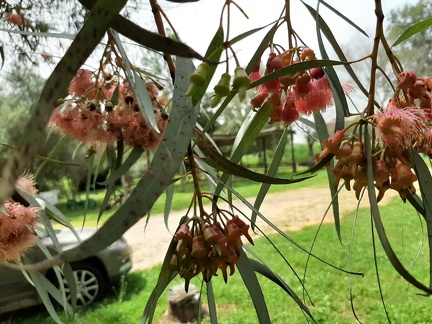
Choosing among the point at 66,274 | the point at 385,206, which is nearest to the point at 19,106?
the point at 66,274

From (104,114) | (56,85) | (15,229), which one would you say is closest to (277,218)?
(104,114)

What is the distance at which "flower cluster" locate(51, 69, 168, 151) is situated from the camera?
18.7 inches

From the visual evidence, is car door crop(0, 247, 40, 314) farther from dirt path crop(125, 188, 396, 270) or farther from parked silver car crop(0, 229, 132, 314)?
dirt path crop(125, 188, 396, 270)

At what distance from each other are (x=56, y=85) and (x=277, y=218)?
4.61 m

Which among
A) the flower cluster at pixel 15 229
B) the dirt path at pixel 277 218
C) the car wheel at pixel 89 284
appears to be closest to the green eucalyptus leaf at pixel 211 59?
the flower cluster at pixel 15 229

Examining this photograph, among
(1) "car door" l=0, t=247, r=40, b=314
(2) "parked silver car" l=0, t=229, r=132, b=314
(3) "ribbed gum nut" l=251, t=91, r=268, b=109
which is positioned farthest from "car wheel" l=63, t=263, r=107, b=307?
(3) "ribbed gum nut" l=251, t=91, r=268, b=109

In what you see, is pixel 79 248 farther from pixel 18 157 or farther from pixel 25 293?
pixel 25 293

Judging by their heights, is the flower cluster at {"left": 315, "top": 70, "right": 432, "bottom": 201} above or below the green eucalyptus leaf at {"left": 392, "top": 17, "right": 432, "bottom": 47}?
below

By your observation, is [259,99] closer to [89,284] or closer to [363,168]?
[363,168]

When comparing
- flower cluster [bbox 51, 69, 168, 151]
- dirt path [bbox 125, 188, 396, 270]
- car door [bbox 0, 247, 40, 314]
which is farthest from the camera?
dirt path [bbox 125, 188, 396, 270]

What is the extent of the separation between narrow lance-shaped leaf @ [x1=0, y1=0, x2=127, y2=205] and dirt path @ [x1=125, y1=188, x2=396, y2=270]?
343cm

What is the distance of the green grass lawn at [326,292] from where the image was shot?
218cm

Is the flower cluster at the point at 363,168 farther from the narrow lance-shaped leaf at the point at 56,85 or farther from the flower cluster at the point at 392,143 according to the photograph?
the narrow lance-shaped leaf at the point at 56,85

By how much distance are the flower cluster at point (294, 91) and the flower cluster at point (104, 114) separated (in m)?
0.12
